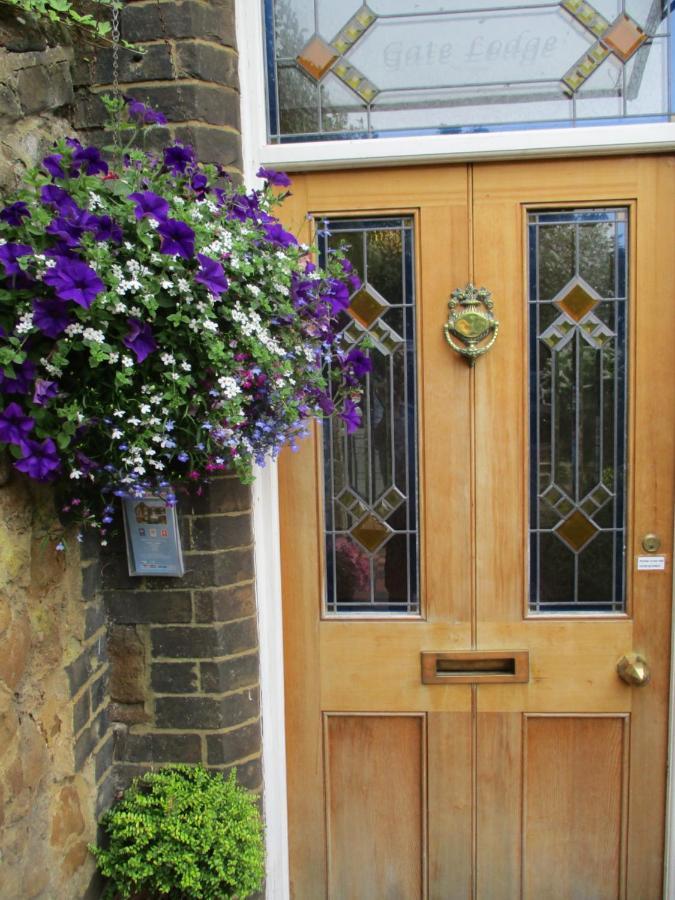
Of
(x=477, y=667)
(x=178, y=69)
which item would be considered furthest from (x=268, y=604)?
(x=178, y=69)

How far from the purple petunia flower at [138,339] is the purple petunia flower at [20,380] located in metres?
0.19

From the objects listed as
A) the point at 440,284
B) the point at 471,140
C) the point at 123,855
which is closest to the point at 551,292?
the point at 440,284

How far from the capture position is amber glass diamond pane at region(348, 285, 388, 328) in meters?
2.05

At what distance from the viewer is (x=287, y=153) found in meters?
1.98

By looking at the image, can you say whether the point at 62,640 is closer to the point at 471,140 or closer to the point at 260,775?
the point at 260,775

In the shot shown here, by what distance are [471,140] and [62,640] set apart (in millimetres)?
1788

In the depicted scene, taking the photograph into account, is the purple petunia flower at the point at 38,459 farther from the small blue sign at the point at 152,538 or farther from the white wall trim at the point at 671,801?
the white wall trim at the point at 671,801

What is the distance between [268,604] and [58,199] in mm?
1250

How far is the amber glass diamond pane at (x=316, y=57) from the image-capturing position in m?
1.99

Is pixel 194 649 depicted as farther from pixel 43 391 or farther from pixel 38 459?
pixel 43 391

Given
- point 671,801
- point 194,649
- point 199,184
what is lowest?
point 671,801

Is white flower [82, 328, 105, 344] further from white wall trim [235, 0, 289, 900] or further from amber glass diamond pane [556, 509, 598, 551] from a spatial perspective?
amber glass diamond pane [556, 509, 598, 551]

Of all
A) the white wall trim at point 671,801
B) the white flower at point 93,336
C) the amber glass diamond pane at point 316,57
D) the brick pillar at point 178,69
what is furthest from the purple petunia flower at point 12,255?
the white wall trim at point 671,801

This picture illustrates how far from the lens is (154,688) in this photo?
6.43 feet
